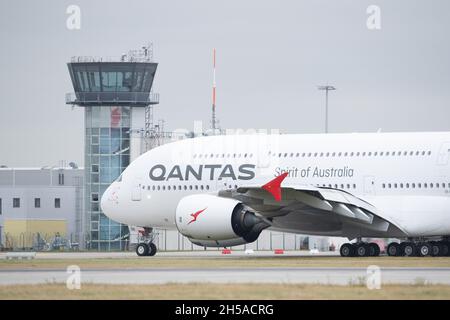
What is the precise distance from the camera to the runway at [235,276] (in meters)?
28.3

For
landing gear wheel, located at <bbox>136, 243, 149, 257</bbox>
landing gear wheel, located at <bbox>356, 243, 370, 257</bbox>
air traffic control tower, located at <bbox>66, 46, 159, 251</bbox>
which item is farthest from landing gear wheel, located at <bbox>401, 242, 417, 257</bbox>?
air traffic control tower, located at <bbox>66, 46, 159, 251</bbox>

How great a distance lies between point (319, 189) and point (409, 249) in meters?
4.07

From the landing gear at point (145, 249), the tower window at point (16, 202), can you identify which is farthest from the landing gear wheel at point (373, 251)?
the tower window at point (16, 202)

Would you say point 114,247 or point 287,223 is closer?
point 287,223

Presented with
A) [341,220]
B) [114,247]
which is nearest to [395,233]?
[341,220]

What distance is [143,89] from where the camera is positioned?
73562mm

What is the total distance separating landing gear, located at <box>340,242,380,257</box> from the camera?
43.9 meters

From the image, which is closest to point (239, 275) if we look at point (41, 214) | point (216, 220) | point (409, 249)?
point (216, 220)

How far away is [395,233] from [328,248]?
18.6 meters

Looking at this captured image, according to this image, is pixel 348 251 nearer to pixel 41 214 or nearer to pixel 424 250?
pixel 424 250

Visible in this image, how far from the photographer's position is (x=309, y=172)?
145 ft

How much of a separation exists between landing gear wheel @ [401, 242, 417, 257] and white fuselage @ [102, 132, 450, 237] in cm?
103

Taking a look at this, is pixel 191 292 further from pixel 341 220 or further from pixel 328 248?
pixel 328 248

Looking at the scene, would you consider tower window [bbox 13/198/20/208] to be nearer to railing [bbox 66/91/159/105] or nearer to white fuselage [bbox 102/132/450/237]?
railing [bbox 66/91/159/105]
